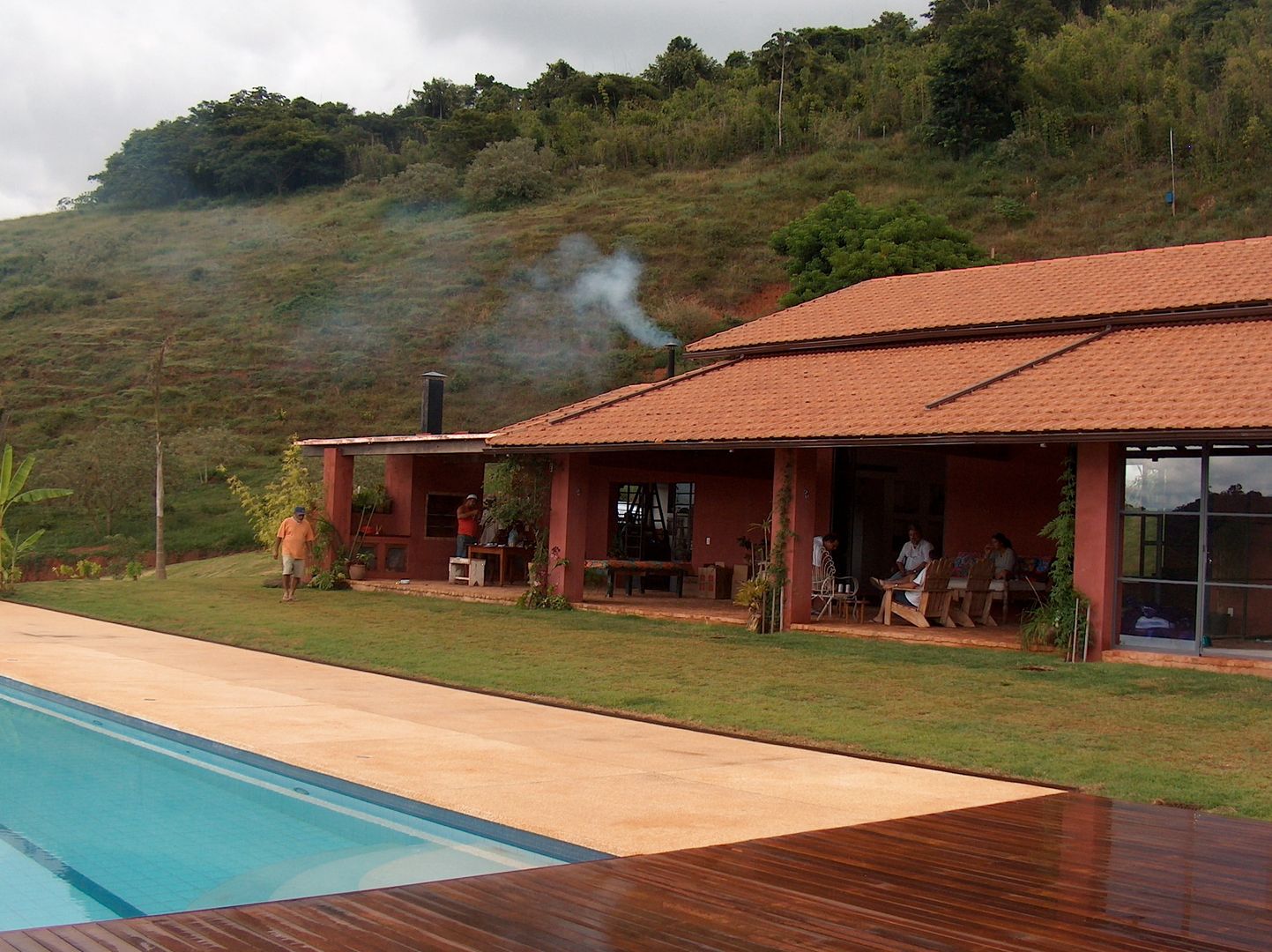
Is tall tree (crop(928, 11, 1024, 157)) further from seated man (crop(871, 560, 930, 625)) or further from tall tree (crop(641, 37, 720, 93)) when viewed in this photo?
seated man (crop(871, 560, 930, 625))

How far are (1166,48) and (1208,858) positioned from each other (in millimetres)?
59655

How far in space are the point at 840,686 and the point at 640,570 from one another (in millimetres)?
9213

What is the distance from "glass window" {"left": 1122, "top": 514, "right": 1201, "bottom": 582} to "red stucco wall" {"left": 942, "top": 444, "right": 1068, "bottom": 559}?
4.38 m

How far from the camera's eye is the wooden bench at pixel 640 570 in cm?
2023

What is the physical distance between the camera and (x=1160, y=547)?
44.7 feet

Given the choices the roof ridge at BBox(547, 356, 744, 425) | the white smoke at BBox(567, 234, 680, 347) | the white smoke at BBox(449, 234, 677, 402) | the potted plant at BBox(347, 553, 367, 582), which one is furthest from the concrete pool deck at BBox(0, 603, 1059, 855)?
the white smoke at BBox(567, 234, 680, 347)

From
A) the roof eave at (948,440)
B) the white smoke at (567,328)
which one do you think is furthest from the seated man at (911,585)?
the white smoke at (567,328)

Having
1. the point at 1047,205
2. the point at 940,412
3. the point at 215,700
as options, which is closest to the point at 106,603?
the point at 215,700

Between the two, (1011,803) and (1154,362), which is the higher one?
(1154,362)

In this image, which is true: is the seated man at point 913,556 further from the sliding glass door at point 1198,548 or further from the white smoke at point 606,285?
the white smoke at point 606,285

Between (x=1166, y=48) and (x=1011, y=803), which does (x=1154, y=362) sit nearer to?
(x=1011, y=803)

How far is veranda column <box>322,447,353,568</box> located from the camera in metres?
23.2

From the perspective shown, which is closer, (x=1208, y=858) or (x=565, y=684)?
(x=1208, y=858)

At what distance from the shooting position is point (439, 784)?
22.4 ft
